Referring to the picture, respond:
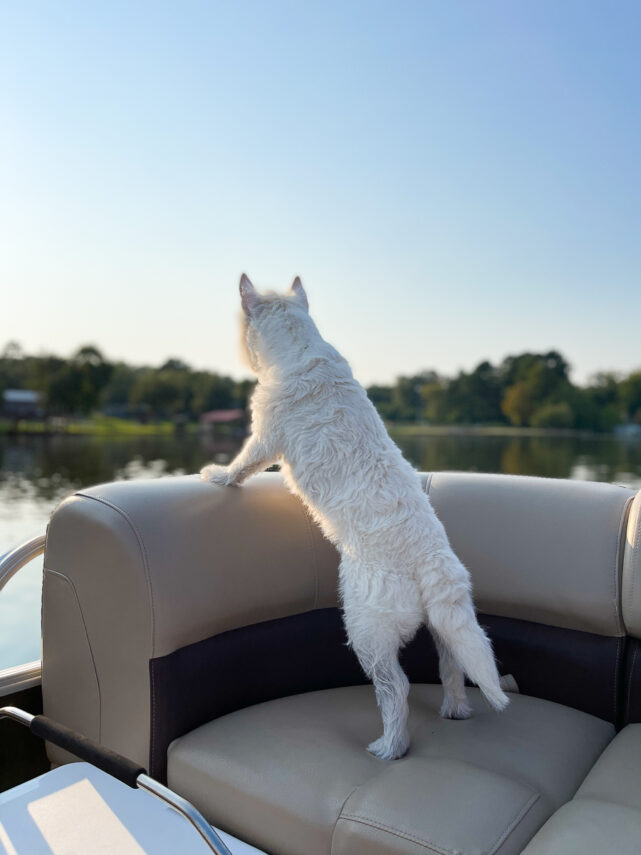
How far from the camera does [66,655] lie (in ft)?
5.12

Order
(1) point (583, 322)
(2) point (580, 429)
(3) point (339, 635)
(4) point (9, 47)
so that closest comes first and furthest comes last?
(3) point (339, 635) → (4) point (9, 47) → (2) point (580, 429) → (1) point (583, 322)

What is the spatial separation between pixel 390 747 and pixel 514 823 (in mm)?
283

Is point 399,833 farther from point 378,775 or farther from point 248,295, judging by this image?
point 248,295

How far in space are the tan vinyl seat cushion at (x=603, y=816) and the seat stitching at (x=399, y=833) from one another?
137mm

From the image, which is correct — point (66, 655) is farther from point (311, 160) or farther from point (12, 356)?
point (12, 356)

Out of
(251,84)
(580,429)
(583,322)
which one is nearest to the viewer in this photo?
(251,84)

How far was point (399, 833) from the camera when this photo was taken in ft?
3.56

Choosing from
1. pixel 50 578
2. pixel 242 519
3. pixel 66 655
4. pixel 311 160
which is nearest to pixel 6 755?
pixel 66 655

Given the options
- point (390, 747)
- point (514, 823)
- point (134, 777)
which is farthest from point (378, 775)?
point (134, 777)

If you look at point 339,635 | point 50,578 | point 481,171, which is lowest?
point 339,635

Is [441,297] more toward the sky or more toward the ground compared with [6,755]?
more toward the sky

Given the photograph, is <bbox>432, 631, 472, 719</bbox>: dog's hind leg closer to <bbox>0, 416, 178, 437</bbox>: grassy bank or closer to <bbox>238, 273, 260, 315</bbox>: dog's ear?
<bbox>238, 273, 260, 315</bbox>: dog's ear

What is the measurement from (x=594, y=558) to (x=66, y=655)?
1316mm

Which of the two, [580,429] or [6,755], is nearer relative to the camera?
[6,755]
